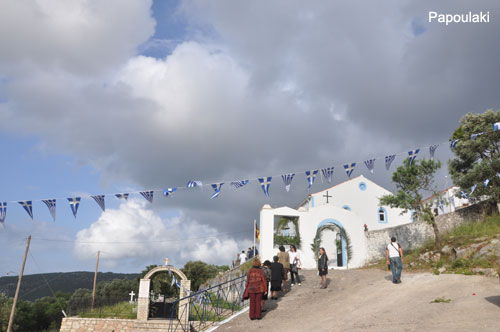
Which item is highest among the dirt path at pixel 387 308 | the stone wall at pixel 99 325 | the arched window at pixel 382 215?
the arched window at pixel 382 215

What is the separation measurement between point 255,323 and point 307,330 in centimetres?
165

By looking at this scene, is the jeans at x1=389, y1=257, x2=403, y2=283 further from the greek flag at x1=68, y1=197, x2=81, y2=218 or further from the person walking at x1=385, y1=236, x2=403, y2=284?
the greek flag at x1=68, y1=197, x2=81, y2=218

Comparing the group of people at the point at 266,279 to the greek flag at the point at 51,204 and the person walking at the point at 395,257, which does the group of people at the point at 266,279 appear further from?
the greek flag at the point at 51,204

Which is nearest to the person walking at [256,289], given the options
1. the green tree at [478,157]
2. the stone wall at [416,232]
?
the stone wall at [416,232]

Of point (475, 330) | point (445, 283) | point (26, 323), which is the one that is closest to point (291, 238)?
point (445, 283)

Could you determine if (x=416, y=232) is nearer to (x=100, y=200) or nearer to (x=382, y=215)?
(x=382, y=215)

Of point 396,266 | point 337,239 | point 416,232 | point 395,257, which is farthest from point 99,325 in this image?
point 416,232

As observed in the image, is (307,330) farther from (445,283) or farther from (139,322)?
(139,322)

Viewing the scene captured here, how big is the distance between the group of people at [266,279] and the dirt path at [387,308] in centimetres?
35

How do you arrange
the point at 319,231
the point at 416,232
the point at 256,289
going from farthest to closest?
the point at 416,232 < the point at 319,231 < the point at 256,289

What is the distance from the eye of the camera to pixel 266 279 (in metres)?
10.1

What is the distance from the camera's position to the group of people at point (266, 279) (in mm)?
9234

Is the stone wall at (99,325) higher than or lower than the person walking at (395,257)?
lower

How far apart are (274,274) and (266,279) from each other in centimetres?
86
